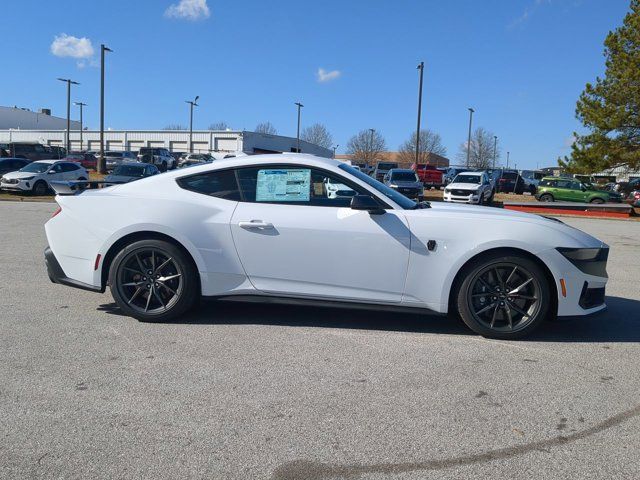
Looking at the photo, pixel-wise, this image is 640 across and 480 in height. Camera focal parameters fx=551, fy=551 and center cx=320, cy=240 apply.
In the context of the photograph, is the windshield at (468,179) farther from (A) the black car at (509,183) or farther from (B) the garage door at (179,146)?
(B) the garage door at (179,146)

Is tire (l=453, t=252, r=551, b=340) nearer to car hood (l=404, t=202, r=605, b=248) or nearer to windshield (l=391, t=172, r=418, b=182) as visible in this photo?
car hood (l=404, t=202, r=605, b=248)

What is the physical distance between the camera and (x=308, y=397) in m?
3.45

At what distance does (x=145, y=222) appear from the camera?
16.0ft

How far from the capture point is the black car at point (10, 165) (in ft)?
80.9

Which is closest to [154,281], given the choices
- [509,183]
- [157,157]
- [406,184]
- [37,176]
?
[37,176]

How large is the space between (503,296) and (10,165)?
2589 cm

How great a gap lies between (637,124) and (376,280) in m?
29.3

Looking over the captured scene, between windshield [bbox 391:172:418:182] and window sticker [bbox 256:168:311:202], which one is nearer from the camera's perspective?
window sticker [bbox 256:168:311:202]

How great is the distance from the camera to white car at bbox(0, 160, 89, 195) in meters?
22.2

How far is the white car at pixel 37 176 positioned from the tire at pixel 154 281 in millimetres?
18701

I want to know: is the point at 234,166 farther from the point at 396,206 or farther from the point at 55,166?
the point at 55,166

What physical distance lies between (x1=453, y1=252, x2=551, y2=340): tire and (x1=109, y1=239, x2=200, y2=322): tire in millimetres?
2361

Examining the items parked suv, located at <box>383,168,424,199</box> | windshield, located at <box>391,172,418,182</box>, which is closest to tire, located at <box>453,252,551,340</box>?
parked suv, located at <box>383,168,424,199</box>

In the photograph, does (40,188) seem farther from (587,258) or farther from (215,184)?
(587,258)
